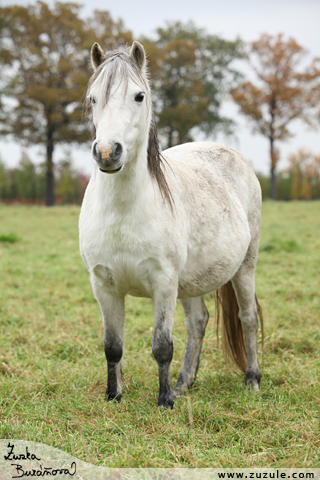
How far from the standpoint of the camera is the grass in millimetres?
2314

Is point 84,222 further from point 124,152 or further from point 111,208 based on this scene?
point 124,152

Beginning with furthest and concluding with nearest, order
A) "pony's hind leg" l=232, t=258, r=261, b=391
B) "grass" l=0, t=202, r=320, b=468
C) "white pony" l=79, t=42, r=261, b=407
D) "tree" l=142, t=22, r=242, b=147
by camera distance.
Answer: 1. "tree" l=142, t=22, r=242, b=147
2. "pony's hind leg" l=232, t=258, r=261, b=391
3. "white pony" l=79, t=42, r=261, b=407
4. "grass" l=0, t=202, r=320, b=468

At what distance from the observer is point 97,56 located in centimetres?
265

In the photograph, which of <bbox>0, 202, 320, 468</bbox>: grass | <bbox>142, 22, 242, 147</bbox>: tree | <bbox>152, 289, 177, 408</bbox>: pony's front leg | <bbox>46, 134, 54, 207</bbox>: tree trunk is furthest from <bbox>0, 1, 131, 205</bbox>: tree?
<bbox>152, 289, 177, 408</bbox>: pony's front leg

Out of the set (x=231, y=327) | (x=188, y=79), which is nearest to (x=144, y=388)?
(x=231, y=327)

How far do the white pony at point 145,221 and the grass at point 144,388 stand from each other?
0.77 ft

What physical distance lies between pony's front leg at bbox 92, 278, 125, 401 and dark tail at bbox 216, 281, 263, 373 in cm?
113

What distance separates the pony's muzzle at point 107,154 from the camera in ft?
7.19

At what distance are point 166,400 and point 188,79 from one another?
29327mm

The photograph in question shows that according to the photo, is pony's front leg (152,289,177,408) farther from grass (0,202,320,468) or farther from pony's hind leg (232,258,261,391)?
pony's hind leg (232,258,261,391)

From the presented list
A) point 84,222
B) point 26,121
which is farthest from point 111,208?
point 26,121

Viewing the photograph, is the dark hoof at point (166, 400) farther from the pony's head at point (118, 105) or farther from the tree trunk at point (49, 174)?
the tree trunk at point (49, 174)

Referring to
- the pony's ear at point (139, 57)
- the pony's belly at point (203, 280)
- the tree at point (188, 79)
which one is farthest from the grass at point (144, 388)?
the tree at point (188, 79)

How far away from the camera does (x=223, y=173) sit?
12.1 ft
